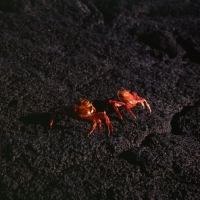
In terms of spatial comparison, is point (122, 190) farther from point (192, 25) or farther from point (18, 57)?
point (192, 25)

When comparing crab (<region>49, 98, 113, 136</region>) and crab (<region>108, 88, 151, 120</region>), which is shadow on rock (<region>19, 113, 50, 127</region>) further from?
crab (<region>108, 88, 151, 120</region>)

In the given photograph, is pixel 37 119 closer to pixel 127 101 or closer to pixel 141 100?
pixel 127 101

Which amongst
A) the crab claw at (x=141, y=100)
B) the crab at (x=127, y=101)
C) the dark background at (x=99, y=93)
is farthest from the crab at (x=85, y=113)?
the crab claw at (x=141, y=100)

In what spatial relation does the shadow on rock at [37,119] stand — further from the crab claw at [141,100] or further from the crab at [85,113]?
the crab claw at [141,100]

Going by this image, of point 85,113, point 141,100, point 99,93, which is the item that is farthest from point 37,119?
point 141,100

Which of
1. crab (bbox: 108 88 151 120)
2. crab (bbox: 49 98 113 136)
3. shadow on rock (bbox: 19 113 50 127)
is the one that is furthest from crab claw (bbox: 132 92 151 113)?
shadow on rock (bbox: 19 113 50 127)

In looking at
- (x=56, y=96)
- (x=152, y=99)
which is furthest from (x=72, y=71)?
(x=152, y=99)
